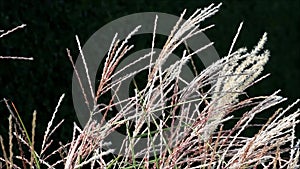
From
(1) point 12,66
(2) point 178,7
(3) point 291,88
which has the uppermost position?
(2) point 178,7

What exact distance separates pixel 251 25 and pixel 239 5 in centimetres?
30

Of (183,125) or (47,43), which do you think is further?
(47,43)

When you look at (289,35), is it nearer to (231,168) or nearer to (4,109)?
(4,109)

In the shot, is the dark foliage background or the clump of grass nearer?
the clump of grass

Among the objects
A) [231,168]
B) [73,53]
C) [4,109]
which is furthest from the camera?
[73,53]

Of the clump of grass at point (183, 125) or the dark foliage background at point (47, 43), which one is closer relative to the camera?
the clump of grass at point (183, 125)

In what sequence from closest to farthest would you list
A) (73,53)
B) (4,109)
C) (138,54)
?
(4,109)
(73,53)
(138,54)

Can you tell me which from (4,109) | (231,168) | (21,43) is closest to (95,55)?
(21,43)

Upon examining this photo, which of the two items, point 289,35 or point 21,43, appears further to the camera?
point 289,35

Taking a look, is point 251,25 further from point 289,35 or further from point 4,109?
point 4,109

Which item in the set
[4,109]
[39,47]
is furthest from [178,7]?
[4,109]

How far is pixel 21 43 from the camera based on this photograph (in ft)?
12.7

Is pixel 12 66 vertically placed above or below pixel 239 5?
below

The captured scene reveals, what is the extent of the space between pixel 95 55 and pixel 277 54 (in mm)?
2668
